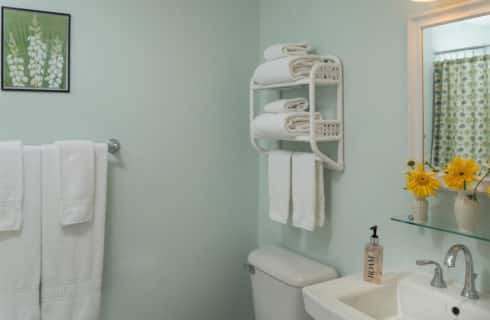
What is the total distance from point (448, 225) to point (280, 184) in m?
0.75

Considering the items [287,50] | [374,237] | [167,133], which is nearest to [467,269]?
[374,237]

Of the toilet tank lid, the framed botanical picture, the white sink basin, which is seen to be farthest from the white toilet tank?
the framed botanical picture

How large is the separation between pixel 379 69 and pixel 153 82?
1030 mm

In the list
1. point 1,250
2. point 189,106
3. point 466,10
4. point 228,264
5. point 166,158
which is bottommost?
point 228,264

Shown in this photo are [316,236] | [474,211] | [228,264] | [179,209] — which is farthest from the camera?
[228,264]

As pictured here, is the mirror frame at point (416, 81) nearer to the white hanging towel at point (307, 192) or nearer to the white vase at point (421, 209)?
the white vase at point (421, 209)

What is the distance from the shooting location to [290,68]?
6.11 feet

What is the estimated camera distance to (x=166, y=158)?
2188 mm

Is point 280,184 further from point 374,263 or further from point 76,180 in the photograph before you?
point 76,180

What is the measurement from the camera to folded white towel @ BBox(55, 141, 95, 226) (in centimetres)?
185

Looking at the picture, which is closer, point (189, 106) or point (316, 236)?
point (316, 236)

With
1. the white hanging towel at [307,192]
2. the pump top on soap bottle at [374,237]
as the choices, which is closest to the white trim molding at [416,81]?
the pump top on soap bottle at [374,237]

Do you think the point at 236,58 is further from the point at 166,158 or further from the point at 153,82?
the point at 166,158

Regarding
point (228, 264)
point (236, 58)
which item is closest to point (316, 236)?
point (228, 264)
